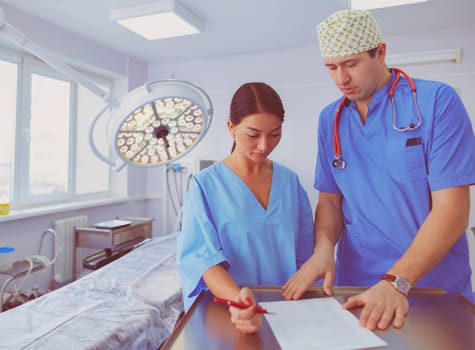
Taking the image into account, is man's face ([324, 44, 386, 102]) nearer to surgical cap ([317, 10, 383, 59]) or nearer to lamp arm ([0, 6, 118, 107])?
surgical cap ([317, 10, 383, 59])

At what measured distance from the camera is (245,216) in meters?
0.99

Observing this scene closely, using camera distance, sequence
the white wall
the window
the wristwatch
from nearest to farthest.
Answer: the wristwatch < the window < the white wall

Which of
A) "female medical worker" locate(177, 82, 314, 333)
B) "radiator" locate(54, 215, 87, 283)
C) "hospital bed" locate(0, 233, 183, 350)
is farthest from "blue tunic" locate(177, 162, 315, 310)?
"radiator" locate(54, 215, 87, 283)

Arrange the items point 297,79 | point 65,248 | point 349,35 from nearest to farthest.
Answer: point 349,35
point 65,248
point 297,79

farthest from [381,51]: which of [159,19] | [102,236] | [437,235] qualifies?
[102,236]

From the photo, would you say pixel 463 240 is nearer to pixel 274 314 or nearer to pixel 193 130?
pixel 274 314

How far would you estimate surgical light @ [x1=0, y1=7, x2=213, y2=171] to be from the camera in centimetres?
101

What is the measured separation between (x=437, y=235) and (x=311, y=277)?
0.99 ft

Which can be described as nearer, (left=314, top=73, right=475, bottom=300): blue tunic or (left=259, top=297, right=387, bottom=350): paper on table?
(left=259, top=297, right=387, bottom=350): paper on table

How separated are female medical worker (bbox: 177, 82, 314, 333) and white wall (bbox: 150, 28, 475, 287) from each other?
9.06 ft

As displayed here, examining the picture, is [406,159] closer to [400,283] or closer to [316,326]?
[400,283]

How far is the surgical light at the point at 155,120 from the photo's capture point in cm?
101

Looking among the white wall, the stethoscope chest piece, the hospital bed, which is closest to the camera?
the stethoscope chest piece

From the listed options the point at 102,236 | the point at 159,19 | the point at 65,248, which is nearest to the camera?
the point at 159,19
